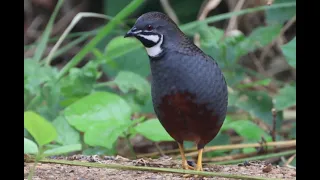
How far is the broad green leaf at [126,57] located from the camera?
3.10 metres

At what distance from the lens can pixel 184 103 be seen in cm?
175

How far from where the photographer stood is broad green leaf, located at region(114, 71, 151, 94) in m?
2.86

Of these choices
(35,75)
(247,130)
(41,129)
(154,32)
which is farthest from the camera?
(247,130)

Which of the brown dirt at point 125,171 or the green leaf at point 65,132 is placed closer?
the brown dirt at point 125,171

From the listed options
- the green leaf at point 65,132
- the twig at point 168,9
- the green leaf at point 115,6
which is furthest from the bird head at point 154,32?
the twig at point 168,9

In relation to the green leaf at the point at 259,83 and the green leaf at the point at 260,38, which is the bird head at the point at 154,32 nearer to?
the green leaf at the point at 259,83

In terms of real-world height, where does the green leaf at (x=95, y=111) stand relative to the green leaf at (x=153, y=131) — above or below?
above

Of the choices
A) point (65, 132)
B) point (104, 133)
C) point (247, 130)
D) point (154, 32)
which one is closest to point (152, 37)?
point (154, 32)

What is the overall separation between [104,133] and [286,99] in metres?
0.91

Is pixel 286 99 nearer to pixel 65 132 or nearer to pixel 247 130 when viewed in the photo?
pixel 247 130

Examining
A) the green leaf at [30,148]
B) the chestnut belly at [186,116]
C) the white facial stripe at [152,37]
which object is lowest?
the chestnut belly at [186,116]

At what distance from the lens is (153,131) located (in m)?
2.55

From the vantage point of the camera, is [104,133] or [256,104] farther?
[256,104]

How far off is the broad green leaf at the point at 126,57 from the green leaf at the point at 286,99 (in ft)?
2.02
